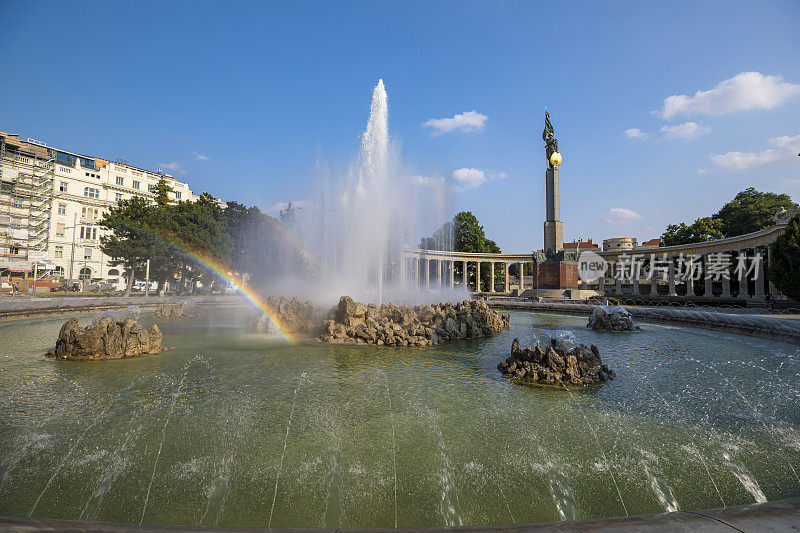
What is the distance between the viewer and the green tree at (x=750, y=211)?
66875mm

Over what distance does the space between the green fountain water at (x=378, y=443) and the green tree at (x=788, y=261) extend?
26.6m

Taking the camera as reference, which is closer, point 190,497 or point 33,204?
point 190,497

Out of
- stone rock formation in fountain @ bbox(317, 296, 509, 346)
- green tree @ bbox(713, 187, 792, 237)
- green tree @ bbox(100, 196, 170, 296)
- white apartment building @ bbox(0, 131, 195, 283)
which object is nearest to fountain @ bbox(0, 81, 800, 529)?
stone rock formation in fountain @ bbox(317, 296, 509, 346)

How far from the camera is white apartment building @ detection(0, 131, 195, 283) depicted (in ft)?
210

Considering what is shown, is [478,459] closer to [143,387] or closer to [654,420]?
[654,420]

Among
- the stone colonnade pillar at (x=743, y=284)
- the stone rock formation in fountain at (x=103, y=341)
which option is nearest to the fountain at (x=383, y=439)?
the stone rock formation in fountain at (x=103, y=341)

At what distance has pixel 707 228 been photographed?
72000 mm

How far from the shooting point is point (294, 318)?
23.2m

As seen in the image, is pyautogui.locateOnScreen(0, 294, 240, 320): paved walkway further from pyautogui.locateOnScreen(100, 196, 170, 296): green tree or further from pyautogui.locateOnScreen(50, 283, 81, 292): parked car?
pyautogui.locateOnScreen(50, 283, 81, 292): parked car

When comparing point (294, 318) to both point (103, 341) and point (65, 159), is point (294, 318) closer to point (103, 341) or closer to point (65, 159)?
point (103, 341)

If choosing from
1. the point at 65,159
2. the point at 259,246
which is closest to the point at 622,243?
the point at 259,246

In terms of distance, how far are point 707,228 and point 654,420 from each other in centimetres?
8240

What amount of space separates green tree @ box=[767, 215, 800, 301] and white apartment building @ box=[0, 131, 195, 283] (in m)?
86.9

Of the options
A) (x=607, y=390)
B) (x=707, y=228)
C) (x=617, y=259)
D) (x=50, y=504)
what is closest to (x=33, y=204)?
(x=50, y=504)
